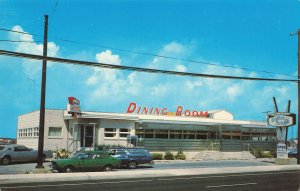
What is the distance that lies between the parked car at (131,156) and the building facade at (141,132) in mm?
6893

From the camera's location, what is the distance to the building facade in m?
36.1

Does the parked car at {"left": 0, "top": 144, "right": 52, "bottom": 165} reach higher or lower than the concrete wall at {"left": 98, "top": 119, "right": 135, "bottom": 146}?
lower

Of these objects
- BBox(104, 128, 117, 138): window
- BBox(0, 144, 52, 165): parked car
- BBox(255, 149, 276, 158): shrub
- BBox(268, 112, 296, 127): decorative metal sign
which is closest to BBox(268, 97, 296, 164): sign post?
BBox(268, 112, 296, 127): decorative metal sign

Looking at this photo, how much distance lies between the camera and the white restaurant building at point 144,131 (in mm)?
36156

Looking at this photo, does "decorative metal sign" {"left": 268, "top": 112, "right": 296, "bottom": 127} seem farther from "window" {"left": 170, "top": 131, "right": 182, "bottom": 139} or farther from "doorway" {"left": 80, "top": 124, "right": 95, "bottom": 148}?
"doorway" {"left": 80, "top": 124, "right": 95, "bottom": 148}

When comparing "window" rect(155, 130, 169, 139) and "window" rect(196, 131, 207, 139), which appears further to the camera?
"window" rect(196, 131, 207, 139)

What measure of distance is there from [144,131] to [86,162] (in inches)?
558

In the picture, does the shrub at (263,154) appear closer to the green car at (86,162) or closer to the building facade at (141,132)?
the building facade at (141,132)

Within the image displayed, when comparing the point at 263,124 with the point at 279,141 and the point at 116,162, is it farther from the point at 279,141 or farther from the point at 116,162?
the point at 116,162

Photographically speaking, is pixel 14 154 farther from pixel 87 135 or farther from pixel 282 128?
pixel 282 128

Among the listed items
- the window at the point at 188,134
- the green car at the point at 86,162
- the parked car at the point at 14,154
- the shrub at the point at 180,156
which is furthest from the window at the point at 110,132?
the green car at the point at 86,162

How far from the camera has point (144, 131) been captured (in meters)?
38.5

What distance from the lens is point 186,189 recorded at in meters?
17.0

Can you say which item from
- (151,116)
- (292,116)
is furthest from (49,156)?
(292,116)
